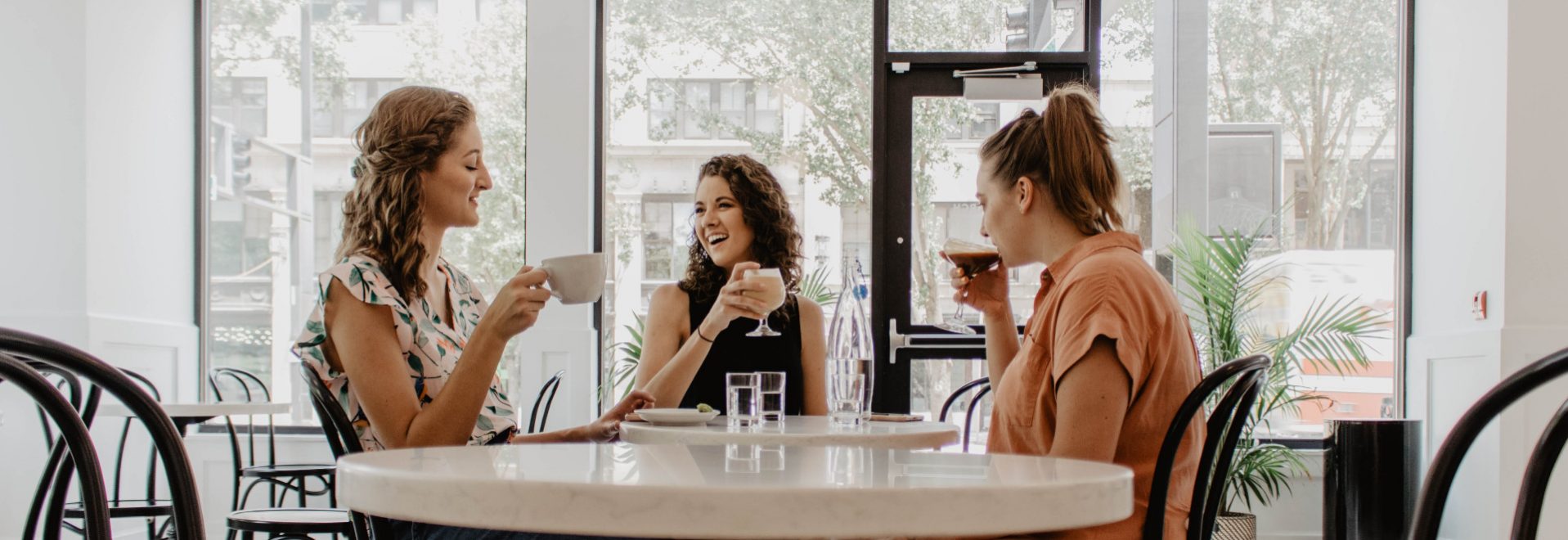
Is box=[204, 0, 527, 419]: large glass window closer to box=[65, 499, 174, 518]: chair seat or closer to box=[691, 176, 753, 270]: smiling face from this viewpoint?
box=[65, 499, 174, 518]: chair seat

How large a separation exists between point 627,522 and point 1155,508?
1026 millimetres

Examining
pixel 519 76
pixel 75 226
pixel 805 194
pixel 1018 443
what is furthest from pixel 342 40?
pixel 1018 443

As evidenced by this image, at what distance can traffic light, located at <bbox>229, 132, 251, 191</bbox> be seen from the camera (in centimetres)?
585

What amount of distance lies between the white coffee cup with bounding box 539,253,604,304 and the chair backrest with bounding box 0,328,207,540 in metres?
0.79

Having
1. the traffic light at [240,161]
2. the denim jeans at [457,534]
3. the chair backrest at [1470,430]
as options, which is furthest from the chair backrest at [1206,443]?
the traffic light at [240,161]

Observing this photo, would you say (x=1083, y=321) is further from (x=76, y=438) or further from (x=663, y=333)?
(x=663, y=333)

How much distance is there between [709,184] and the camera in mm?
3203

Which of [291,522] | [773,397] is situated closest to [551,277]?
[773,397]

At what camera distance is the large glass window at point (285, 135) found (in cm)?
582

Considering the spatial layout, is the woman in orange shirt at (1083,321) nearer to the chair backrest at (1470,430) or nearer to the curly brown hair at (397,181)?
the chair backrest at (1470,430)

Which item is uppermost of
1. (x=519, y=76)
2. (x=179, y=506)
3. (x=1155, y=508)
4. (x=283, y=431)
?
(x=519, y=76)

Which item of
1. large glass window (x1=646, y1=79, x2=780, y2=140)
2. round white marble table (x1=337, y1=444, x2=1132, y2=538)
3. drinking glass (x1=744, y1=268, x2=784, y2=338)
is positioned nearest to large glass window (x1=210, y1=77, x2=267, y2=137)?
large glass window (x1=646, y1=79, x2=780, y2=140)

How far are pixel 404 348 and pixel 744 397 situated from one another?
23.8 inches

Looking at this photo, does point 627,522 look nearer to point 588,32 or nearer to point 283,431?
point 588,32
